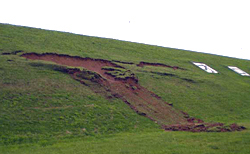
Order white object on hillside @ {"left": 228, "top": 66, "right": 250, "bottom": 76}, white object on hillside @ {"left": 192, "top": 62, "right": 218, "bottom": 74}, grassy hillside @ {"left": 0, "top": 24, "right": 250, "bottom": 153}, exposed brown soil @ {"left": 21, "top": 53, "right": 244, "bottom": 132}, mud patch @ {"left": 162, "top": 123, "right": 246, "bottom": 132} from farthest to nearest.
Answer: white object on hillside @ {"left": 228, "top": 66, "right": 250, "bottom": 76} < white object on hillside @ {"left": 192, "top": 62, "right": 218, "bottom": 74} < exposed brown soil @ {"left": 21, "top": 53, "right": 244, "bottom": 132} < mud patch @ {"left": 162, "top": 123, "right": 246, "bottom": 132} < grassy hillside @ {"left": 0, "top": 24, "right": 250, "bottom": 153}

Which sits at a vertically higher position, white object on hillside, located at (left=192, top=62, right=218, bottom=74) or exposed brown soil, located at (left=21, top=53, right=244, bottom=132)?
white object on hillside, located at (left=192, top=62, right=218, bottom=74)

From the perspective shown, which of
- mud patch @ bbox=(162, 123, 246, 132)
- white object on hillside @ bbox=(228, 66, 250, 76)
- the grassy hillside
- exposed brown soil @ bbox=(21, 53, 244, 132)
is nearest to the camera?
the grassy hillside

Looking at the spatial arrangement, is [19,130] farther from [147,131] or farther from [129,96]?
[129,96]

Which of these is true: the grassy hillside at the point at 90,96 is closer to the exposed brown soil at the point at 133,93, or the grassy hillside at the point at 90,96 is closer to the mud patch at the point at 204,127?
the exposed brown soil at the point at 133,93

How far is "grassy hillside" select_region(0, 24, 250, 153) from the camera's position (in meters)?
14.2

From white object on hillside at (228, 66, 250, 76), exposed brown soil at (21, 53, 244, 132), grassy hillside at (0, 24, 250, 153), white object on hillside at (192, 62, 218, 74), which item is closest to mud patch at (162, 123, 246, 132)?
exposed brown soil at (21, 53, 244, 132)

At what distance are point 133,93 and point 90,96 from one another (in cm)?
354

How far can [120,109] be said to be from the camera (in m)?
17.8

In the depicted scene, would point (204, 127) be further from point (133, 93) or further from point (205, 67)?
point (205, 67)

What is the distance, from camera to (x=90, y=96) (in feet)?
59.4

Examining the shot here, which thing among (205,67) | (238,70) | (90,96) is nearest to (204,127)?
(90,96)

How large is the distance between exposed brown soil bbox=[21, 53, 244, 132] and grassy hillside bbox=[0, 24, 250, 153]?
26.2 inches

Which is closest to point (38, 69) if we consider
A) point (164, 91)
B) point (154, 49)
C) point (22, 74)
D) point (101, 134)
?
point (22, 74)

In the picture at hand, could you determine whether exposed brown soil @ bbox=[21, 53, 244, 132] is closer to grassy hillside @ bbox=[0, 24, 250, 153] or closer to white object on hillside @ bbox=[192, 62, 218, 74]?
grassy hillside @ bbox=[0, 24, 250, 153]
